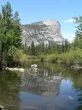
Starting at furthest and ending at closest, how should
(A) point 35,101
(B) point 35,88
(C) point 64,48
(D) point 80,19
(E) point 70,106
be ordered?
(C) point 64,48, (D) point 80,19, (B) point 35,88, (A) point 35,101, (E) point 70,106

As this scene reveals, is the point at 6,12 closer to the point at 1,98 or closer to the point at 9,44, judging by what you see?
the point at 9,44

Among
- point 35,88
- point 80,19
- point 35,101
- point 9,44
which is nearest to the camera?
point 35,101

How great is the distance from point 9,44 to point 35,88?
4006cm

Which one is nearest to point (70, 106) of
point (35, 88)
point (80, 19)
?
point (35, 88)

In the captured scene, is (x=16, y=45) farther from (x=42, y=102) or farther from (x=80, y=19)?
(x=42, y=102)

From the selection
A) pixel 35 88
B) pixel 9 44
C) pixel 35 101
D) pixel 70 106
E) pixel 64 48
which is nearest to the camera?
pixel 70 106

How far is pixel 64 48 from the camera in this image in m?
188

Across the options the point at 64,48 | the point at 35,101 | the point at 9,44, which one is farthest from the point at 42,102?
the point at 64,48

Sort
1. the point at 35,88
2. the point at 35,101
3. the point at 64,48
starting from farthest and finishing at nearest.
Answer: the point at 64,48
the point at 35,88
the point at 35,101

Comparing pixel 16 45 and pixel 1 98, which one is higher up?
pixel 16 45

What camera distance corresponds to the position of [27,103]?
110ft

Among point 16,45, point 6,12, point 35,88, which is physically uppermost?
point 6,12

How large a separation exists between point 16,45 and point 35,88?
41971 mm

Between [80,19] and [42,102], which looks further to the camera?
[80,19]
